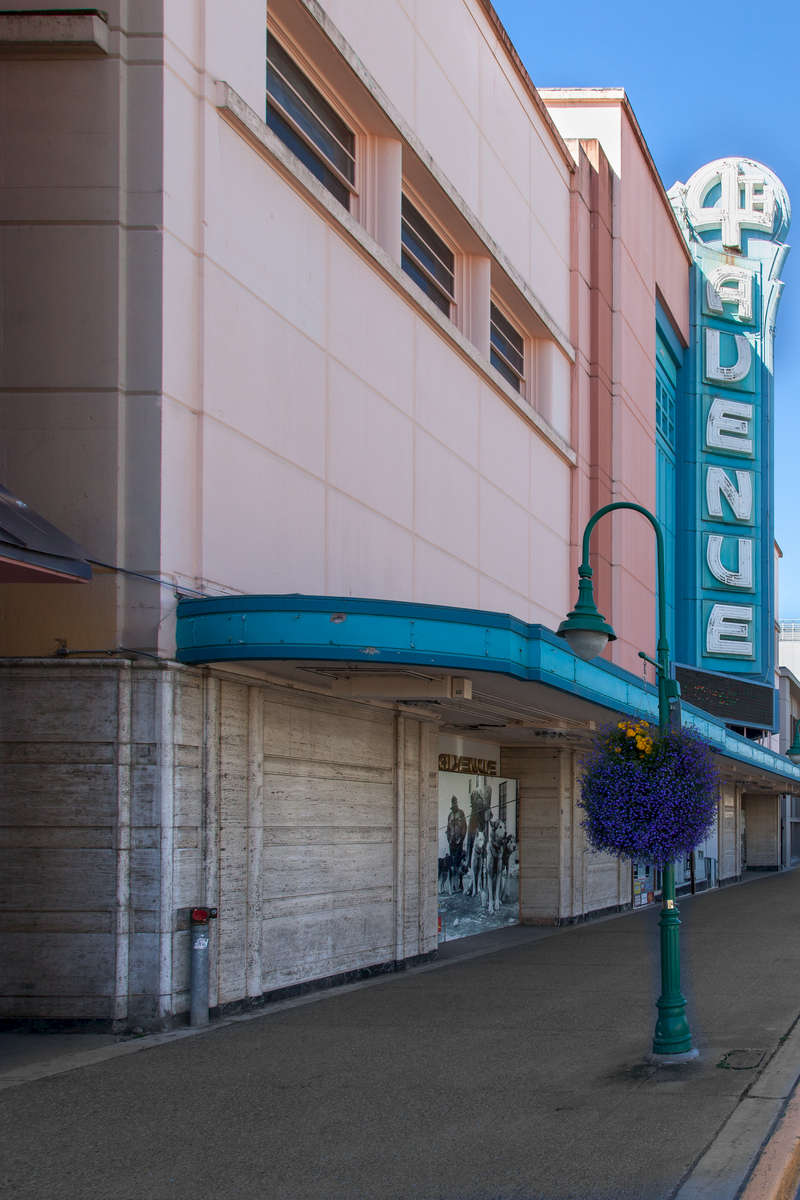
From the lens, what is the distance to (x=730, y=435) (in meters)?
41.3

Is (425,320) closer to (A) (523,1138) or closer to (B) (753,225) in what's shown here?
(A) (523,1138)

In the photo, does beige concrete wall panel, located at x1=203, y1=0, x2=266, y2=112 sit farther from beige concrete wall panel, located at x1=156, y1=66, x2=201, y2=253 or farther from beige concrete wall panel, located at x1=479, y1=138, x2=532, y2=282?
beige concrete wall panel, located at x1=479, y1=138, x2=532, y2=282

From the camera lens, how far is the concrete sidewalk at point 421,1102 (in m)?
8.07

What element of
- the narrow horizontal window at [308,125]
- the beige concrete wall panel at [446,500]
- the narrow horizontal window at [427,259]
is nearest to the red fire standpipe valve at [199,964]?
the beige concrete wall panel at [446,500]

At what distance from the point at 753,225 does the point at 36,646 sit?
35757 millimetres

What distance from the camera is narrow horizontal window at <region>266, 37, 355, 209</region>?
16.8 metres

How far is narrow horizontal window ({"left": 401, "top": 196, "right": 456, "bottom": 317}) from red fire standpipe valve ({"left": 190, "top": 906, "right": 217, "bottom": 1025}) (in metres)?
11.0

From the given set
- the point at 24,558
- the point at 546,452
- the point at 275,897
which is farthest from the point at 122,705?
the point at 546,452

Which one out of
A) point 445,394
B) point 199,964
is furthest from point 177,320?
point 445,394

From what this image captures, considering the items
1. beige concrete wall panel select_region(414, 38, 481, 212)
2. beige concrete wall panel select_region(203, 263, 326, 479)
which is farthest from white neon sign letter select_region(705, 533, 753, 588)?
beige concrete wall panel select_region(203, 263, 326, 479)

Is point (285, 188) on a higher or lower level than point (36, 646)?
higher

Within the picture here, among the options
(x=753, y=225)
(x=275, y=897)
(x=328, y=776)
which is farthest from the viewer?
(x=753, y=225)

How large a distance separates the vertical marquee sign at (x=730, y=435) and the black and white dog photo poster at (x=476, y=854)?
1462 cm

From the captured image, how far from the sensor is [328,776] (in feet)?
55.5
